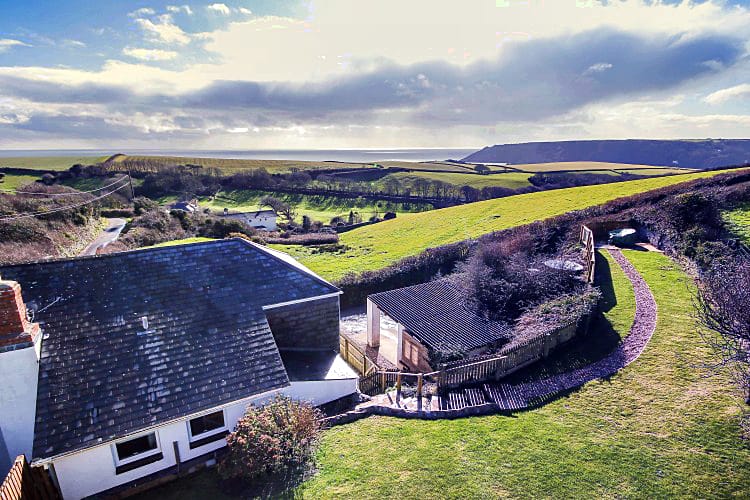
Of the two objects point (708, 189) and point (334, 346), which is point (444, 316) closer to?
point (334, 346)

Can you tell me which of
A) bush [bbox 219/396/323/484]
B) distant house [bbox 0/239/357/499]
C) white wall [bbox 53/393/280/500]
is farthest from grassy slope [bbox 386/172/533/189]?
white wall [bbox 53/393/280/500]

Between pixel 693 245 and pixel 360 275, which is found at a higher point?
pixel 693 245

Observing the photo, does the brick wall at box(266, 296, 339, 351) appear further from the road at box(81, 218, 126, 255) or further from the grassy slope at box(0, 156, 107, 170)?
the grassy slope at box(0, 156, 107, 170)

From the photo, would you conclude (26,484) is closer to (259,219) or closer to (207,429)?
(207,429)

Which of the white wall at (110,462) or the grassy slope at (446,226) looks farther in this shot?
the grassy slope at (446,226)

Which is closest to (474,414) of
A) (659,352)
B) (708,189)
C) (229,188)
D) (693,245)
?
(659,352)

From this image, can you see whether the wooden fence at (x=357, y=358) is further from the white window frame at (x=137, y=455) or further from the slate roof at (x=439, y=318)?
the white window frame at (x=137, y=455)

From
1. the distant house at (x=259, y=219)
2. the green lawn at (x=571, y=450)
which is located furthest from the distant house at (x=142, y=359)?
the distant house at (x=259, y=219)
